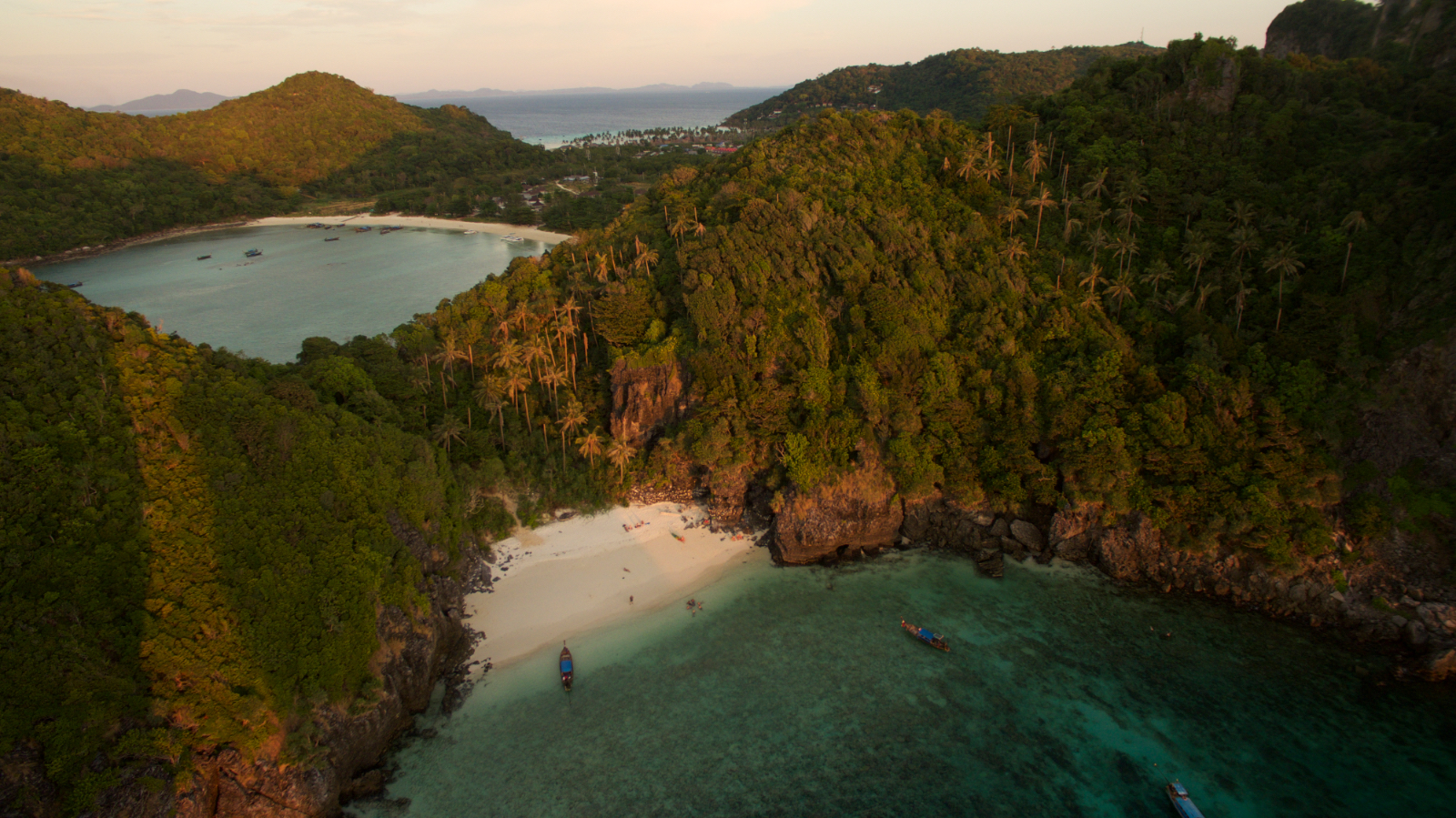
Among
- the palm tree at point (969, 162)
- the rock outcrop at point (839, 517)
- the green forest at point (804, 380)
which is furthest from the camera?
the palm tree at point (969, 162)

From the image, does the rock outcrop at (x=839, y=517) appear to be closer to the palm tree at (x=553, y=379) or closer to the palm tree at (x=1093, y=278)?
the palm tree at (x=553, y=379)

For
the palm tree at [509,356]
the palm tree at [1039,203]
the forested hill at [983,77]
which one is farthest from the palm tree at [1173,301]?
the forested hill at [983,77]

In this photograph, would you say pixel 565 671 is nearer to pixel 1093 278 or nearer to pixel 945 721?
pixel 945 721

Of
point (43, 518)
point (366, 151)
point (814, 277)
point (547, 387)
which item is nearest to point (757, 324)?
point (814, 277)

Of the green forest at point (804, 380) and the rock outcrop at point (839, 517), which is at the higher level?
the green forest at point (804, 380)

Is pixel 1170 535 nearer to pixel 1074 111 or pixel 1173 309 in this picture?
pixel 1173 309

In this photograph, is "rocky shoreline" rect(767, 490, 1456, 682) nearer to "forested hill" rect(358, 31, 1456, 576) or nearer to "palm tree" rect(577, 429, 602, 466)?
"forested hill" rect(358, 31, 1456, 576)

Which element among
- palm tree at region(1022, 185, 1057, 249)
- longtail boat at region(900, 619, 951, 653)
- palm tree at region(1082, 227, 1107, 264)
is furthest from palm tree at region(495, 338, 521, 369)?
palm tree at region(1082, 227, 1107, 264)
